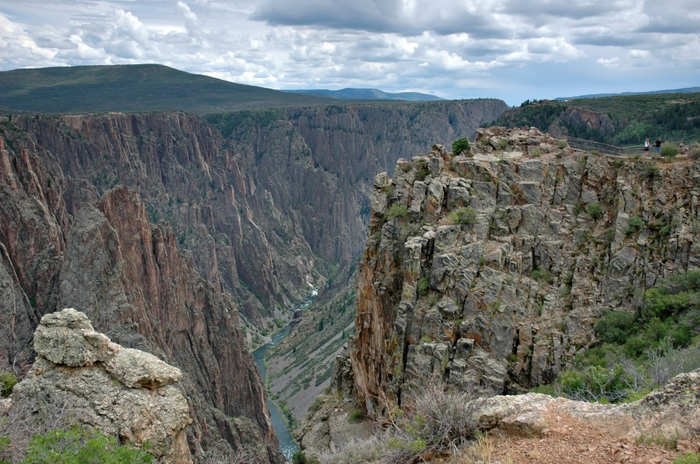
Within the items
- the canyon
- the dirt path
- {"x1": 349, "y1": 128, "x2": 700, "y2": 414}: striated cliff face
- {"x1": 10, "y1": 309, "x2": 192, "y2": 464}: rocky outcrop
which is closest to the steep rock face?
the canyon

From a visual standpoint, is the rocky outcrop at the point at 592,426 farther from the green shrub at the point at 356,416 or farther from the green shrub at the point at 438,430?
the green shrub at the point at 356,416

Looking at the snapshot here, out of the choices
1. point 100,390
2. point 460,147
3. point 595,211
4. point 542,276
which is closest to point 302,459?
point 542,276

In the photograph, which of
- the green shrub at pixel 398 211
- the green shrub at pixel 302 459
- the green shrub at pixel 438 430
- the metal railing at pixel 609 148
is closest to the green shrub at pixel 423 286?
the green shrub at pixel 398 211

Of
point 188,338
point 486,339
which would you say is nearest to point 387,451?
point 486,339

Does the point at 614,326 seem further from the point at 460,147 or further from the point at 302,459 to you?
the point at 302,459

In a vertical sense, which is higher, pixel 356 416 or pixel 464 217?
pixel 464 217

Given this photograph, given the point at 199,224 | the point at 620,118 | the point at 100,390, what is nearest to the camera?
the point at 100,390

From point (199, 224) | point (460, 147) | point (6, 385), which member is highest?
point (460, 147)

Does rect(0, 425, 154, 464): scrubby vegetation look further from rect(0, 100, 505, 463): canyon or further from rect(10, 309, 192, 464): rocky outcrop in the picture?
rect(0, 100, 505, 463): canyon

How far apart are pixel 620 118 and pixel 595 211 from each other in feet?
139

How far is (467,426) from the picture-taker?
10414 mm

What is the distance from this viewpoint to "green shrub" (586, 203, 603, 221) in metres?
21.9

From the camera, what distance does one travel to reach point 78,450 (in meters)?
9.47

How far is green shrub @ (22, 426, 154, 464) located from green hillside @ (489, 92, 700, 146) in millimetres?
40295
